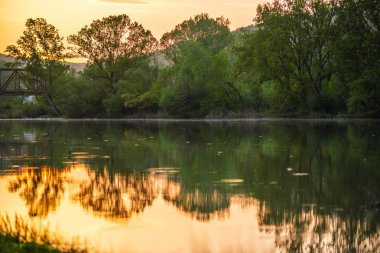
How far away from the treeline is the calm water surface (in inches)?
1629

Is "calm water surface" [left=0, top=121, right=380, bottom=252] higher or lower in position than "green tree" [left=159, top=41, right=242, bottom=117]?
lower

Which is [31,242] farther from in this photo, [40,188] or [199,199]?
[40,188]

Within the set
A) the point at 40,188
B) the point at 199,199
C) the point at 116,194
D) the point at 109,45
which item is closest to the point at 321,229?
the point at 199,199

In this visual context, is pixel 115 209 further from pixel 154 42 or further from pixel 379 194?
pixel 154 42

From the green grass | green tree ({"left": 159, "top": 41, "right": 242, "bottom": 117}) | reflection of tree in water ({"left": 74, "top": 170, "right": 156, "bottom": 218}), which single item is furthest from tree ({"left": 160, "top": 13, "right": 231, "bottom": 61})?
the green grass

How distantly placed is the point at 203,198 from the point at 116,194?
277 centimetres

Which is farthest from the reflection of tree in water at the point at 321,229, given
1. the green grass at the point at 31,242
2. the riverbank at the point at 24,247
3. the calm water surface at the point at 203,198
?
the riverbank at the point at 24,247

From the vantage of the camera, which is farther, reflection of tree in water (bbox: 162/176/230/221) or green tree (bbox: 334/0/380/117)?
green tree (bbox: 334/0/380/117)

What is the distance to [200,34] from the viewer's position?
13000 centimetres

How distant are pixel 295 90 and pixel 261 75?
5.44 m

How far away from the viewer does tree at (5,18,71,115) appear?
115 m

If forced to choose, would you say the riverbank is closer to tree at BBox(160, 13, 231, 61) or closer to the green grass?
the green grass

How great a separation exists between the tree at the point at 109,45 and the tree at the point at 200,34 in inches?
568

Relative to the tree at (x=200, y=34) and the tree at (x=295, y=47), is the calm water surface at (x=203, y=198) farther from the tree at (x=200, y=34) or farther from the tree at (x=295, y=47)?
the tree at (x=200, y=34)
